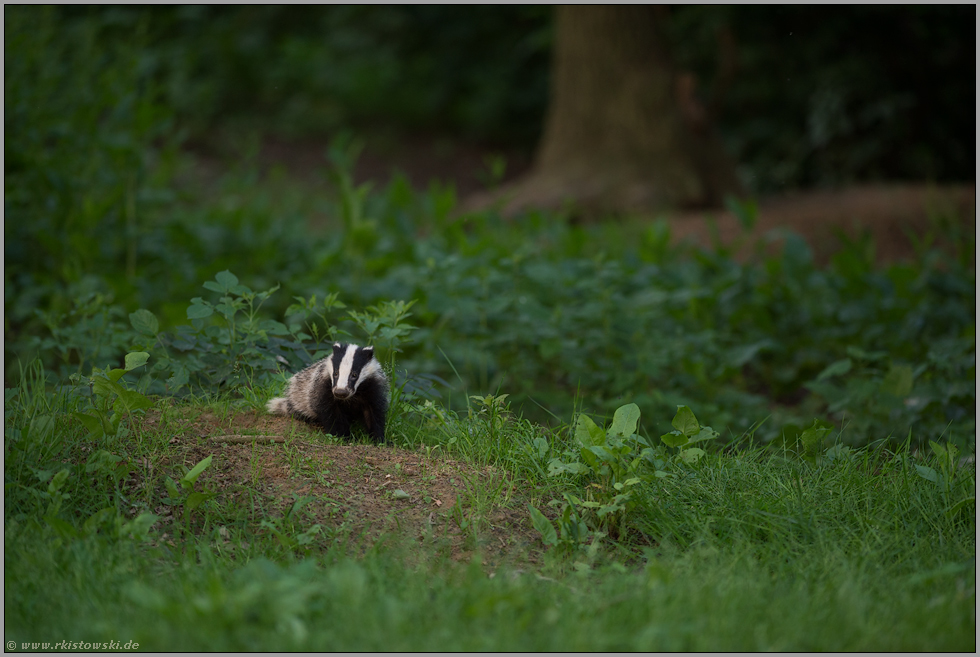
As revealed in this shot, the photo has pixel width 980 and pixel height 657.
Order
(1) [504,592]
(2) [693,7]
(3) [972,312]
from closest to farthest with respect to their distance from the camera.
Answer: (1) [504,592] < (3) [972,312] < (2) [693,7]

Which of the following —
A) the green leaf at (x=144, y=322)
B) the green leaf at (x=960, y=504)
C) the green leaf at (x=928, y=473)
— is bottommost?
the green leaf at (x=960, y=504)

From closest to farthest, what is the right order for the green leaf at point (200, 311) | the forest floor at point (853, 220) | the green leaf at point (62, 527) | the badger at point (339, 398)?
the green leaf at point (62, 527), the badger at point (339, 398), the green leaf at point (200, 311), the forest floor at point (853, 220)

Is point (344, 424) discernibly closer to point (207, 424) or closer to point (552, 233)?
point (207, 424)

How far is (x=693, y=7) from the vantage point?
542 inches

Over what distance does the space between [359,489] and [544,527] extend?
2.40 feet

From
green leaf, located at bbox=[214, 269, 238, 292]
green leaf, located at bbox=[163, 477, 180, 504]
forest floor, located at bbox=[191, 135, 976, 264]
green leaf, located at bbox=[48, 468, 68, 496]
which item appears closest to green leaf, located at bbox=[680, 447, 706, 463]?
green leaf, located at bbox=[163, 477, 180, 504]

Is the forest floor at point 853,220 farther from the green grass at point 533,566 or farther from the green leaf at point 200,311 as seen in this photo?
the green leaf at point 200,311

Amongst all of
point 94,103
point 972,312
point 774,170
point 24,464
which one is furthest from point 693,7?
point 24,464

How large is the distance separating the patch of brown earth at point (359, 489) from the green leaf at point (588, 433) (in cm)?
34

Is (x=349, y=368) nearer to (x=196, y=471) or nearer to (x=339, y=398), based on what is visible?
(x=339, y=398)

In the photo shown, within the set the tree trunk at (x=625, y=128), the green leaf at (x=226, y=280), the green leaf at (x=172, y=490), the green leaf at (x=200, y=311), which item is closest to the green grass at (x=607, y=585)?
the green leaf at (x=172, y=490)

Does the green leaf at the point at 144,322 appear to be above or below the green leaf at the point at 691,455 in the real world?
above

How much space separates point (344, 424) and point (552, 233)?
15.4ft

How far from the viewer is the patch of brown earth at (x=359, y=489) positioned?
3070 millimetres
